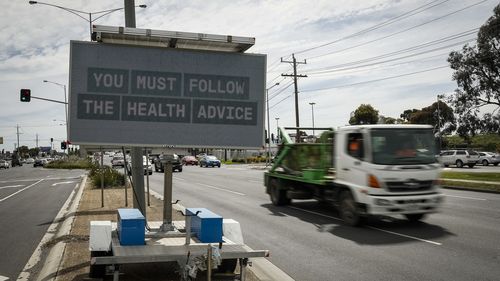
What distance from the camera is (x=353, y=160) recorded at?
11.4 metres

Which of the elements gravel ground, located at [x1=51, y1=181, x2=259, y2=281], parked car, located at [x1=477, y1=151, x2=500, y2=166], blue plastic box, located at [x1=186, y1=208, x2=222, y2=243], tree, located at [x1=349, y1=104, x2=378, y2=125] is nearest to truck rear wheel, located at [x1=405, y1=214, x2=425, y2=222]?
gravel ground, located at [x1=51, y1=181, x2=259, y2=281]

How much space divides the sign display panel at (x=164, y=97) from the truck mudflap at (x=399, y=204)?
15.3 ft

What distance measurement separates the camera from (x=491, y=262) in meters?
7.63

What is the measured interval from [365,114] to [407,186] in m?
74.9

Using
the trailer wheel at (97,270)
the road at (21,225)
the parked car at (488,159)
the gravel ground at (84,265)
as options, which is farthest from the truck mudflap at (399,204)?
the parked car at (488,159)

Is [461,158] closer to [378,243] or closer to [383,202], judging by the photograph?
[383,202]

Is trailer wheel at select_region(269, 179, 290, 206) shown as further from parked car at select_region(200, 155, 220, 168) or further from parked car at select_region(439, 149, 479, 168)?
parked car at select_region(200, 155, 220, 168)

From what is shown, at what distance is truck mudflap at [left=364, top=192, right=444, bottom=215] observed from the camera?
34.7 feet

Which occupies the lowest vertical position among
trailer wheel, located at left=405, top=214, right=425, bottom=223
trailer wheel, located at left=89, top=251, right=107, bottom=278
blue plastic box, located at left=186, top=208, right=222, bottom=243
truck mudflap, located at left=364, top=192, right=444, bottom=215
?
trailer wheel, located at left=405, top=214, right=425, bottom=223

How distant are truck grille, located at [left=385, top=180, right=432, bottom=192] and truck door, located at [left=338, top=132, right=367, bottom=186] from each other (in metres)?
0.59

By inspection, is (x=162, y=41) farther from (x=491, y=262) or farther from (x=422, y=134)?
(x=422, y=134)

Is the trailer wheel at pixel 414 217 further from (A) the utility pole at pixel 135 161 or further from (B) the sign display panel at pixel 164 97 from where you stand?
(A) the utility pole at pixel 135 161

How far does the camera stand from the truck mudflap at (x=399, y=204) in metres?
10.6

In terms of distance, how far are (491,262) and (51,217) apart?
11336 millimetres
